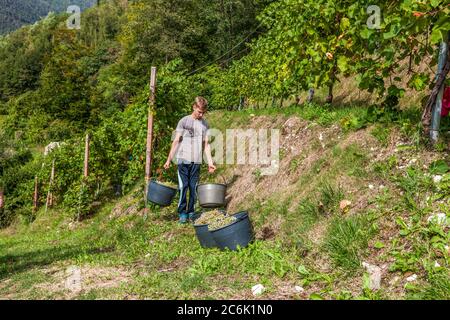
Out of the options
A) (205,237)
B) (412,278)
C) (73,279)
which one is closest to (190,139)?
(205,237)

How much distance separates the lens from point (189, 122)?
6.54 metres

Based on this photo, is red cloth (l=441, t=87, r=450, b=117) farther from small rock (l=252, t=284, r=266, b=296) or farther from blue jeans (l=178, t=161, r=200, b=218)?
blue jeans (l=178, t=161, r=200, b=218)

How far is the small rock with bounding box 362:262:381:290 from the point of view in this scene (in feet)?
10.9

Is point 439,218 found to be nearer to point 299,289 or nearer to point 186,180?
point 299,289

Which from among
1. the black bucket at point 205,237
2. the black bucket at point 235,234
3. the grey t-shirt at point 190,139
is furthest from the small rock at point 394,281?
the grey t-shirt at point 190,139

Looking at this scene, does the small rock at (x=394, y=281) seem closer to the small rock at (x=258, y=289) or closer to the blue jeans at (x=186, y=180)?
the small rock at (x=258, y=289)

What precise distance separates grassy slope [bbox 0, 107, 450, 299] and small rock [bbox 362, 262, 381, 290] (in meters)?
0.05

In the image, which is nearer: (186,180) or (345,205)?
(345,205)

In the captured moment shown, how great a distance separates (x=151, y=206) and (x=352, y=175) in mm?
4975

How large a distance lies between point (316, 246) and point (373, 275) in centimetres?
86

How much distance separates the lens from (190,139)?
21.4 ft

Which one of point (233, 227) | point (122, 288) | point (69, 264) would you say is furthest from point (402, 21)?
point (69, 264)
